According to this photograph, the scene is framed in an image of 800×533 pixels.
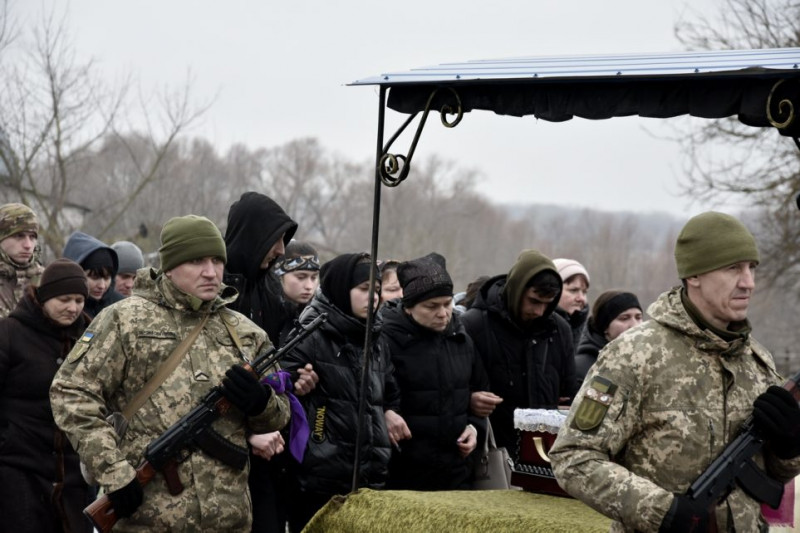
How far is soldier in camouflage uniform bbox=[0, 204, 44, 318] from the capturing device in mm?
7141

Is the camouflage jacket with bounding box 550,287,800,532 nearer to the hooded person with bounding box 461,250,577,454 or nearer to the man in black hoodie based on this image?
the man in black hoodie

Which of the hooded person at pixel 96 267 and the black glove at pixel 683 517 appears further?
the hooded person at pixel 96 267

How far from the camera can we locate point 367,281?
5.96 metres

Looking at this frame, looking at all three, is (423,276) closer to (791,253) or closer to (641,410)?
(641,410)

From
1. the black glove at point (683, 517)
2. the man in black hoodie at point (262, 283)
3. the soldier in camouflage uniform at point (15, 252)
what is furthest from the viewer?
the soldier in camouflage uniform at point (15, 252)

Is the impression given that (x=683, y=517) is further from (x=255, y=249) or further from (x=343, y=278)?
(x=255, y=249)

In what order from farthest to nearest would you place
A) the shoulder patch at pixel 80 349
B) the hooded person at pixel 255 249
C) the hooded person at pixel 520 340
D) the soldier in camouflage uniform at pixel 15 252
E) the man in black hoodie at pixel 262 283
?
the soldier in camouflage uniform at pixel 15 252
the hooded person at pixel 520 340
the hooded person at pixel 255 249
the man in black hoodie at pixel 262 283
the shoulder patch at pixel 80 349

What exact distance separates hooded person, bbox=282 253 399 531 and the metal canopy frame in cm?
34

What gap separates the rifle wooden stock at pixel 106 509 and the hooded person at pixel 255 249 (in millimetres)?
1416

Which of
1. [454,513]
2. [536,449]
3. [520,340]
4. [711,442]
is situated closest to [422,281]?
[520,340]

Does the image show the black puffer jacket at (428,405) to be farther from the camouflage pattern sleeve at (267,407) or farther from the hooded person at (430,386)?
the camouflage pattern sleeve at (267,407)

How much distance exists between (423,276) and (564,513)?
5.97ft

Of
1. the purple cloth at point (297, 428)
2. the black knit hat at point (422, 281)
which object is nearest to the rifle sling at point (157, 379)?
the purple cloth at point (297, 428)

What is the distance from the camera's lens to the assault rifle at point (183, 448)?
473cm
